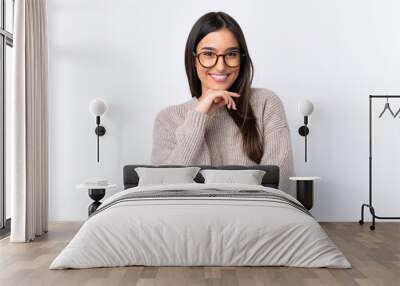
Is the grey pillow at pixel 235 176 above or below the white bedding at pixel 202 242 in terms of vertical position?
above

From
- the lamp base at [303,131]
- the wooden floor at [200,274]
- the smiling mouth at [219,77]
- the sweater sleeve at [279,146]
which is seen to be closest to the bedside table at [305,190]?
the sweater sleeve at [279,146]

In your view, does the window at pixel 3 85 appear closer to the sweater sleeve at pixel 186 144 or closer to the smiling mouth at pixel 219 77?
the sweater sleeve at pixel 186 144

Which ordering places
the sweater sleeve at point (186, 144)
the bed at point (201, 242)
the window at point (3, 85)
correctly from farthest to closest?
the sweater sleeve at point (186, 144) < the window at point (3, 85) < the bed at point (201, 242)

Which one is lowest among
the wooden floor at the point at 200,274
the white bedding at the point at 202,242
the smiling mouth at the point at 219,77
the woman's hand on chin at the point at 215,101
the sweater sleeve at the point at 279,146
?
the wooden floor at the point at 200,274

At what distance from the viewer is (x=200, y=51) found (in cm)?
649

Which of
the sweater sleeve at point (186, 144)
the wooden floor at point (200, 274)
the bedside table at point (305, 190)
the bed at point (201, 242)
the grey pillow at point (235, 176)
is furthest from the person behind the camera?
the bedside table at point (305, 190)

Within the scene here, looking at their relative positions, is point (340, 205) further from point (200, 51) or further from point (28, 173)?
point (28, 173)

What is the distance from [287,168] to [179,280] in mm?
2920

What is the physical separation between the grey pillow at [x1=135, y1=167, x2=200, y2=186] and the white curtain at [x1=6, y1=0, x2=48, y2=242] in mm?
1006

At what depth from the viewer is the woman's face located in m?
6.42

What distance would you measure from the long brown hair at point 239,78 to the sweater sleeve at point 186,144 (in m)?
0.40

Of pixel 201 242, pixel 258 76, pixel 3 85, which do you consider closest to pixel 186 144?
pixel 258 76

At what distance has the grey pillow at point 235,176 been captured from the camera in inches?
215

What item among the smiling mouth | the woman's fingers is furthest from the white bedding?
the smiling mouth
